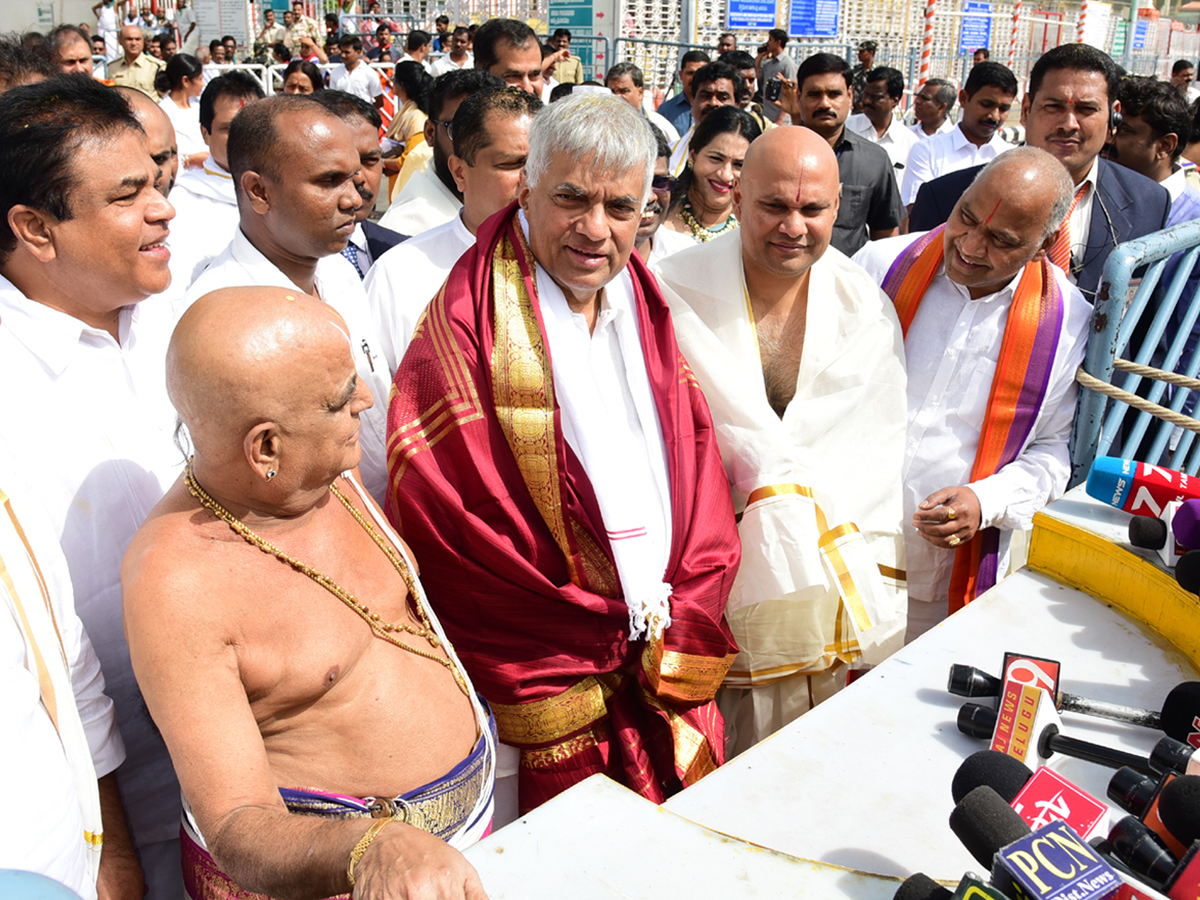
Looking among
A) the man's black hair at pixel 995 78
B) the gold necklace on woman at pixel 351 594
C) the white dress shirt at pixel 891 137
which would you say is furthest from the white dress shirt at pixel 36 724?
the white dress shirt at pixel 891 137

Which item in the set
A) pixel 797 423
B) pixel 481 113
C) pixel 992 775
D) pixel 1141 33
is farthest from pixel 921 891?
pixel 1141 33

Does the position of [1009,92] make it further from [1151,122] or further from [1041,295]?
[1041,295]

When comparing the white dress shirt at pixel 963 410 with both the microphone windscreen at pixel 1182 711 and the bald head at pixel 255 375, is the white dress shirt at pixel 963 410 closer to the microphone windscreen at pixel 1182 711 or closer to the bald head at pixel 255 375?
the microphone windscreen at pixel 1182 711

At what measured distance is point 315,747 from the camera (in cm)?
171

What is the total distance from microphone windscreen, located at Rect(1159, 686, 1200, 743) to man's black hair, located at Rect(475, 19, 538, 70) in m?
4.69

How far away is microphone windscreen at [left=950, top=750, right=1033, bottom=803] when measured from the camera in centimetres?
141

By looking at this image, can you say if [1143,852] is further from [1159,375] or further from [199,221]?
[199,221]

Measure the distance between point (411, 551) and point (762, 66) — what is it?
36.5ft

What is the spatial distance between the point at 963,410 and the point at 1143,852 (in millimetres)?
1883

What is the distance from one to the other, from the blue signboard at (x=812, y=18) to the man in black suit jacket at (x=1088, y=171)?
580 inches

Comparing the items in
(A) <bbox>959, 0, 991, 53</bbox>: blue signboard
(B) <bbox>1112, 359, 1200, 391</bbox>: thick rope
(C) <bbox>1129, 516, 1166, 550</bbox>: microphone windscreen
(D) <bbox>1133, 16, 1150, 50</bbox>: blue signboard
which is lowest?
(C) <bbox>1129, 516, 1166, 550</bbox>: microphone windscreen

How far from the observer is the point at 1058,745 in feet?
5.58

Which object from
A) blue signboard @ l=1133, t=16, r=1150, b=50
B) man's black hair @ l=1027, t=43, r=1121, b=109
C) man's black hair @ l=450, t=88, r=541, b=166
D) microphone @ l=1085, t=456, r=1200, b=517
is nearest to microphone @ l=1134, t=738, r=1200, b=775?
microphone @ l=1085, t=456, r=1200, b=517

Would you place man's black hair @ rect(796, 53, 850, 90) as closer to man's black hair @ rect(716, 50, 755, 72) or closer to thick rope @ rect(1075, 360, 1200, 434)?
thick rope @ rect(1075, 360, 1200, 434)
